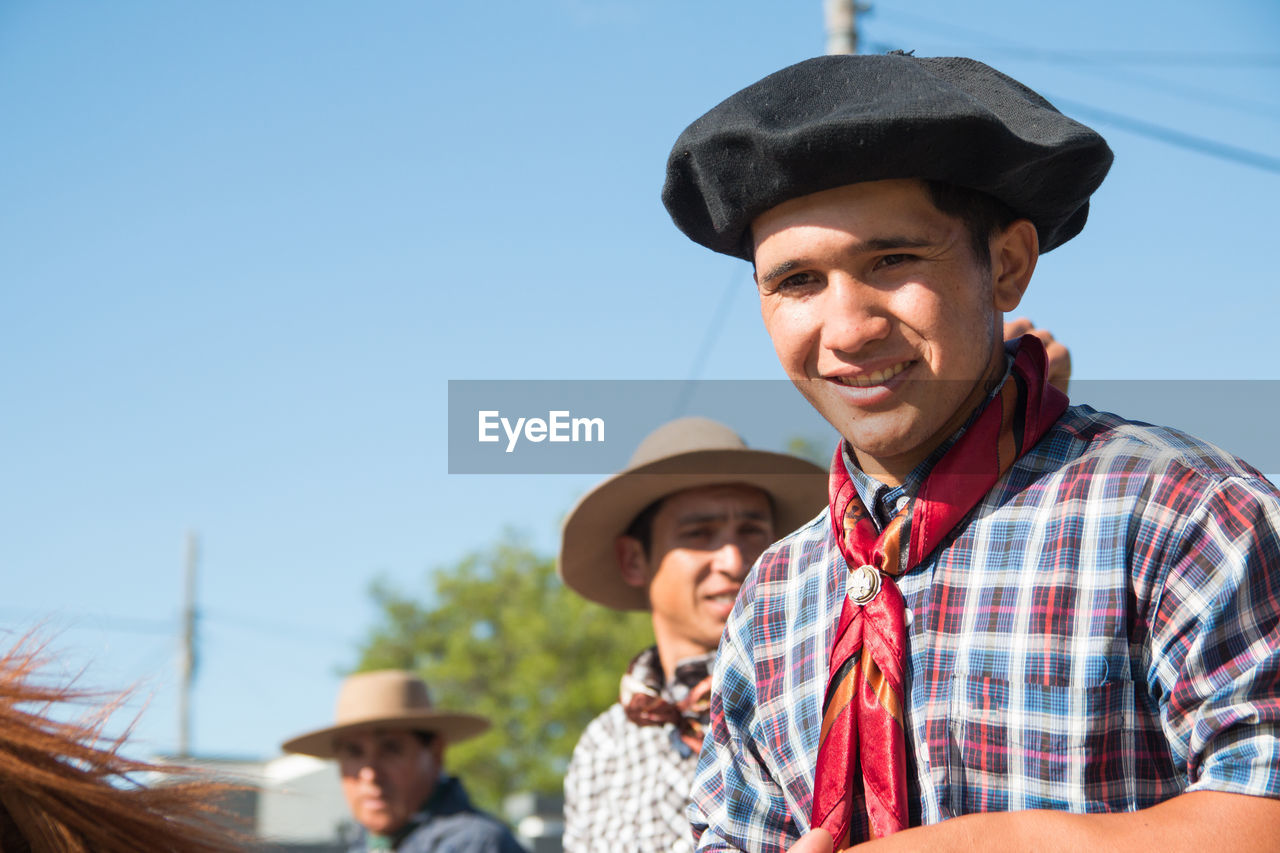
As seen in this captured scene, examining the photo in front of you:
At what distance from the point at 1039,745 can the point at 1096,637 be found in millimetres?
140

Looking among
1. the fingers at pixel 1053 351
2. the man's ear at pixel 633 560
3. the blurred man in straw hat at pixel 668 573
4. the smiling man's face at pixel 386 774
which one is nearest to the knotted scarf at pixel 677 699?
the blurred man in straw hat at pixel 668 573

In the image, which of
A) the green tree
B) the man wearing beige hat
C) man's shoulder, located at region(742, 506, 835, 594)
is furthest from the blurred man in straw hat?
the green tree

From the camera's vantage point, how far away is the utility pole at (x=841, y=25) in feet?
27.1

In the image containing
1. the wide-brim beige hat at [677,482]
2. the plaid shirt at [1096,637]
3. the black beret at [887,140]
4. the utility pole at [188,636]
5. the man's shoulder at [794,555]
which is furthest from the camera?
the utility pole at [188,636]

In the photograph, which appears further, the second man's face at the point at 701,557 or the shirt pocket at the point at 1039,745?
the second man's face at the point at 701,557

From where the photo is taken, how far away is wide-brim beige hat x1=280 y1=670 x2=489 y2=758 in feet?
21.8

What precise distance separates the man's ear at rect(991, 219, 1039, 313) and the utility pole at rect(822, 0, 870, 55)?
685 centimetres

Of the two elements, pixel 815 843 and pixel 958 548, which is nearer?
pixel 815 843

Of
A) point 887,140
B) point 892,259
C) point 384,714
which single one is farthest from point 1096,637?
point 384,714

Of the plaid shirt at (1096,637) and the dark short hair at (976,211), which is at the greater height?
the dark short hair at (976,211)

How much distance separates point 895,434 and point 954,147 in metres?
0.37

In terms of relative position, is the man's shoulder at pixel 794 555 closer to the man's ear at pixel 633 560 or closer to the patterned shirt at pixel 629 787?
the patterned shirt at pixel 629 787

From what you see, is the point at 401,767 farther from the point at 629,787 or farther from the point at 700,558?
the point at 700,558

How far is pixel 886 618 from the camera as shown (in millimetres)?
1591
